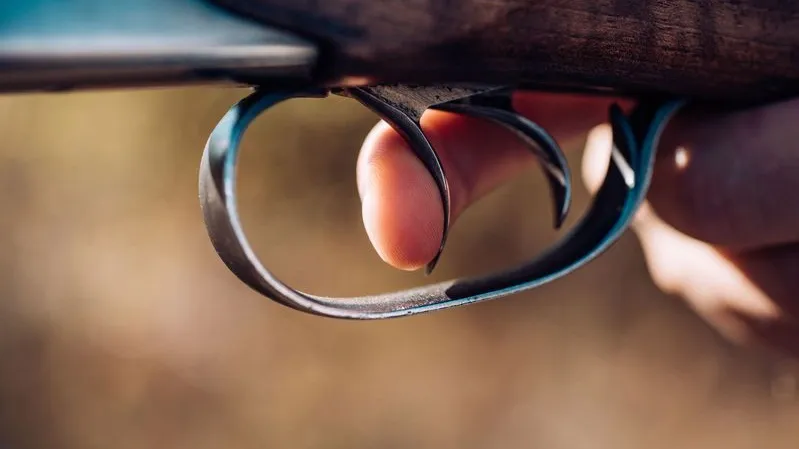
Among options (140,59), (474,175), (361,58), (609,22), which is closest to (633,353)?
(474,175)

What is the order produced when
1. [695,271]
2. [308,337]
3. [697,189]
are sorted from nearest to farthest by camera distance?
[697,189] → [695,271] → [308,337]

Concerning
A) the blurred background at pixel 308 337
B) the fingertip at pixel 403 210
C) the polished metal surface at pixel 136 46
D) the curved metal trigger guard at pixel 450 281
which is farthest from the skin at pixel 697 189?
the blurred background at pixel 308 337

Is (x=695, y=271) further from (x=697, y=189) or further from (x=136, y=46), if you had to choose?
A: (x=136, y=46)

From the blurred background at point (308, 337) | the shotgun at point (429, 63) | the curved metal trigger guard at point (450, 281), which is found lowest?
the blurred background at point (308, 337)

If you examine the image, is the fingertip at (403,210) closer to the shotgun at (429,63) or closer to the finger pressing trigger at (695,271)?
the shotgun at (429,63)

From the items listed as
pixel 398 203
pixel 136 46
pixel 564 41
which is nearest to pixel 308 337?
pixel 398 203

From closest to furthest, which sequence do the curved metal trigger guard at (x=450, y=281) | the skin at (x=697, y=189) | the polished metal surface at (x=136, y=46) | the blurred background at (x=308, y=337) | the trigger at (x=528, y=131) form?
the polished metal surface at (x=136, y=46) → the curved metal trigger guard at (x=450, y=281) → the trigger at (x=528, y=131) → the skin at (x=697, y=189) → the blurred background at (x=308, y=337)

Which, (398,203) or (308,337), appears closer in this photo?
(398,203)
